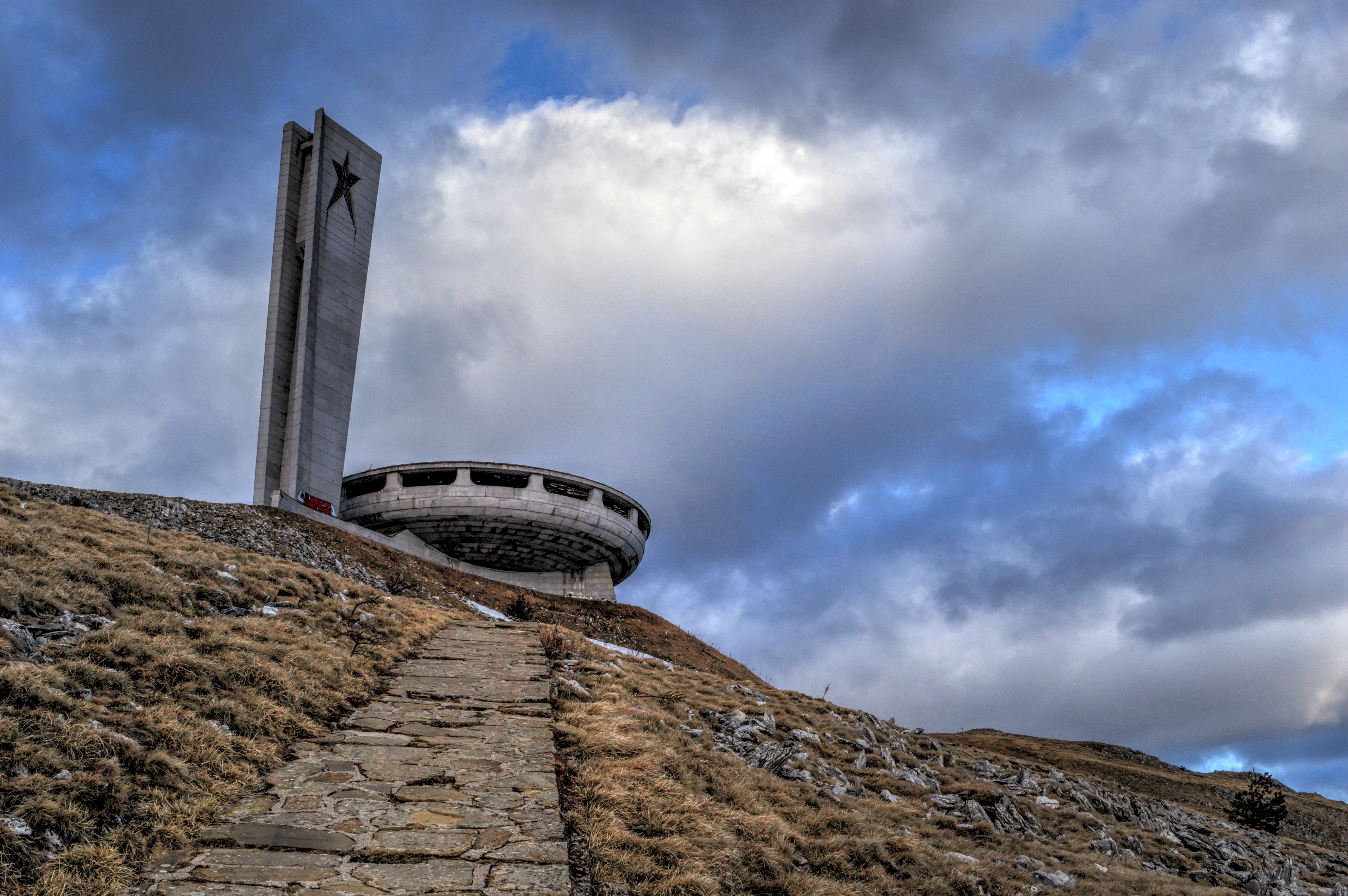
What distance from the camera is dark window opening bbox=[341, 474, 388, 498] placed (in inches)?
1941

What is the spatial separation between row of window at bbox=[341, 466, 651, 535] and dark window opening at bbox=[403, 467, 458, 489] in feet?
0.06

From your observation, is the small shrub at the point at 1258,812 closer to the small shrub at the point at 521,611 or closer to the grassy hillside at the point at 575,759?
the grassy hillside at the point at 575,759

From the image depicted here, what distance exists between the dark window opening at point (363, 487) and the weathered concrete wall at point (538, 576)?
6.27ft

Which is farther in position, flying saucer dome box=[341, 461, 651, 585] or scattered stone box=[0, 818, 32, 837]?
flying saucer dome box=[341, 461, 651, 585]

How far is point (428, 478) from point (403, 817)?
4364 cm

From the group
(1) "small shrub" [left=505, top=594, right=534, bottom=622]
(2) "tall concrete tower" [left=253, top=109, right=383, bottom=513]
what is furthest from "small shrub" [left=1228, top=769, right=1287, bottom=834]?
(2) "tall concrete tower" [left=253, top=109, right=383, bottom=513]

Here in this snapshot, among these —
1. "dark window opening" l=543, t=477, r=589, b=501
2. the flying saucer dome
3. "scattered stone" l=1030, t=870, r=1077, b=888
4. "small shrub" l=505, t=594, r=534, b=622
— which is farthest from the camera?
"dark window opening" l=543, t=477, r=589, b=501

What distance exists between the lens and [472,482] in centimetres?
4822

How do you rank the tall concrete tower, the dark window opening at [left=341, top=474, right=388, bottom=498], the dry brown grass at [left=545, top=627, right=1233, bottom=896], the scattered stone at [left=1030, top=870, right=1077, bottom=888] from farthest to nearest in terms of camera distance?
the dark window opening at [left=341, top=474, right=388, bottom=498], the tall concrete tower, the scattered stone at [left=1030, top=870, right=1077, bottom=888], the dry brown grass at [left=545, top=627, right=1233, bottom=896]

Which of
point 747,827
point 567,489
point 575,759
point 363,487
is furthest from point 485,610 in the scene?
point 747,827

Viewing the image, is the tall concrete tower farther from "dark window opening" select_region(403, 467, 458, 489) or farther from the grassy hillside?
the grassy hillside

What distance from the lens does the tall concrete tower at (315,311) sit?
4406 cm

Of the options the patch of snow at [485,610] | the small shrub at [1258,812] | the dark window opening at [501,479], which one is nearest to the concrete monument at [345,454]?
the dark window opening at [501,479]

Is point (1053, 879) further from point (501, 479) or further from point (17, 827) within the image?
point (501, 479)
